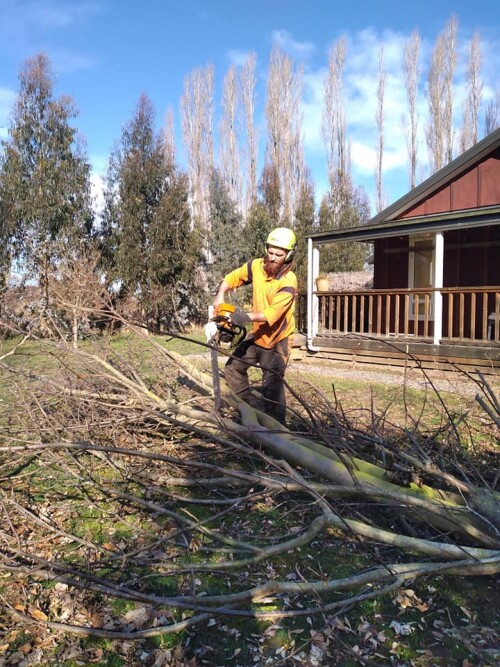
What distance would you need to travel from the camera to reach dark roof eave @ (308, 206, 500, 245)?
8805mm

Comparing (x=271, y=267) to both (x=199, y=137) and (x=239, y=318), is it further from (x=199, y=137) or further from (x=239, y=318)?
(x=199, y=137)

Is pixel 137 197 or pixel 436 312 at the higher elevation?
pixel 137 197

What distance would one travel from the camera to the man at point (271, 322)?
13.5ft

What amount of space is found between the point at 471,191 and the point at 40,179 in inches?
517

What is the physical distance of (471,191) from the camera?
439 inches

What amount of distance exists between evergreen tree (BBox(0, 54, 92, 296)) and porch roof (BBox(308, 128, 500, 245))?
9375mm

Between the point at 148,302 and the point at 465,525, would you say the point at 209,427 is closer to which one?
the point at 465,525

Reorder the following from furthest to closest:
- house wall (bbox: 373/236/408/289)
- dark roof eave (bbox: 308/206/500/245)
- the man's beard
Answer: house wall (bbox: 373/236/408/289) < dark roof eave (bbox: 308/206/500/245) < the man's beard

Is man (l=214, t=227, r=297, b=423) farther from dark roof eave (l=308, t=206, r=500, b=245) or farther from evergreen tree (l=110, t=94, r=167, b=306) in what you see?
evergreen tree (l=110, t=94, r=167, b=306)

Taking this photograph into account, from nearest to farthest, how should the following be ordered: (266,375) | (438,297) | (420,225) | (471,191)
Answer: (266,375) < (438,297) < (420,225) < (471,191)

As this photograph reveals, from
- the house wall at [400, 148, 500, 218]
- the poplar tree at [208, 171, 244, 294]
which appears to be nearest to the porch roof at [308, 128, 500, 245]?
the house wall at [400, 148, 500, 218]

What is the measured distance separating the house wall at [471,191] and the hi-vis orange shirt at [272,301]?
8.63 m

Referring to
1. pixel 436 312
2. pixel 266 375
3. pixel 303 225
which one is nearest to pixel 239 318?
pixel 266 375

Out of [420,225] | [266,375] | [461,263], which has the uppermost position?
[420,225]
